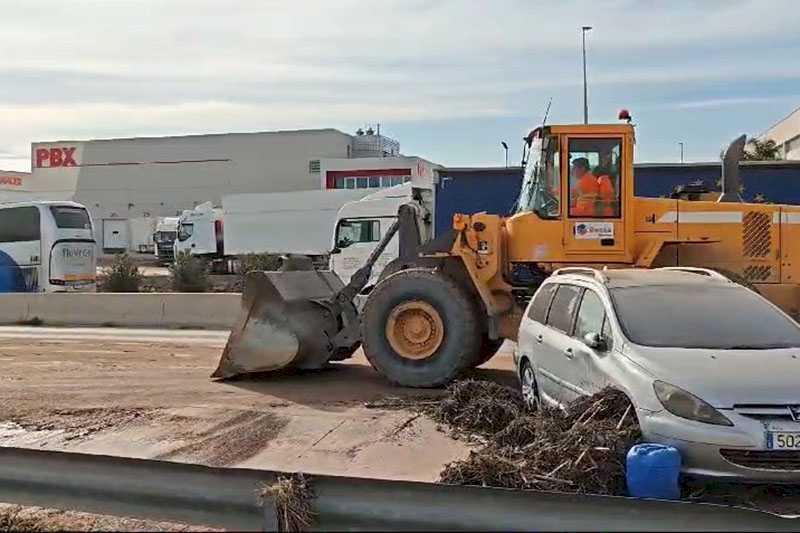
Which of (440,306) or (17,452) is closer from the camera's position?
(17,452)

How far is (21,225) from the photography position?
27969 millimetres

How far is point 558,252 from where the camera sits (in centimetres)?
1111

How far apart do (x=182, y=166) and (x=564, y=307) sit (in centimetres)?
6579

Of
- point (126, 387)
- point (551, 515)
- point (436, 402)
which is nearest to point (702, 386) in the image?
point (551, 515)

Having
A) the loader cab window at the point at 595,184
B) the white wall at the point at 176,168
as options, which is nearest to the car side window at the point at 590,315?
the loader cab window at the point at 595,184

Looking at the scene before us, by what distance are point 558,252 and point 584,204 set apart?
0.67m

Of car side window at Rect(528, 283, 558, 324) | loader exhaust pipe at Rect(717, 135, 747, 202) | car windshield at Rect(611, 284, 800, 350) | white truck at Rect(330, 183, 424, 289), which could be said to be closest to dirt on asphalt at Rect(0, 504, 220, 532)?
car windshield at Rect(611, 284, 800, 350)

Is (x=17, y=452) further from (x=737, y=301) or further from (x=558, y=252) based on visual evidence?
(x=558, y=252)

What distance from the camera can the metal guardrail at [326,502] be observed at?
3.43 metres

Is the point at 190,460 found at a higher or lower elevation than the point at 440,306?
lower

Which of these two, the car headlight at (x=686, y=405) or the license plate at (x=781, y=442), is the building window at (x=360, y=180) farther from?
the license plate at (x=781, y=442)

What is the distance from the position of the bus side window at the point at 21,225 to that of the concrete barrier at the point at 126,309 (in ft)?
17.5

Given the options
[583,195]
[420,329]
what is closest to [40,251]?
[420,329]

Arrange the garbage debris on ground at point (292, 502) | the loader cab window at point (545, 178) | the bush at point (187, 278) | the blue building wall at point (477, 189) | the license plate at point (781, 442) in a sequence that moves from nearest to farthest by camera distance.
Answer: the garbage debris on ground at point (292, 502) < the license plate at point (781, 442) < the loader cab window at point (545, 178) < the blue building wall at point (477, 189) < the bush at point (187, 278)
